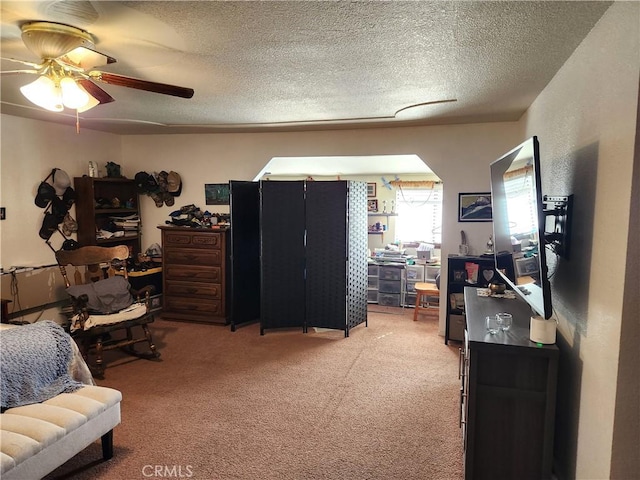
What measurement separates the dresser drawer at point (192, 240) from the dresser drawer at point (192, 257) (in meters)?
0.06

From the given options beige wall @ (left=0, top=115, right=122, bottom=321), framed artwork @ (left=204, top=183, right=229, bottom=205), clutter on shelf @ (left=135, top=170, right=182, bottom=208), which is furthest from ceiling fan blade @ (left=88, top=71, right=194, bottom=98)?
clutter on shelf @ (left=135, top=170, right=182, bottom=208)

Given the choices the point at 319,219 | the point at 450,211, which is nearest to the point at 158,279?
the point at 319,219

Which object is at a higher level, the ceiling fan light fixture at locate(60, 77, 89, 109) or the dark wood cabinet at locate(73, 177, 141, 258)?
the ceiling fan light fixture at locate(60, 77, 89, 109)

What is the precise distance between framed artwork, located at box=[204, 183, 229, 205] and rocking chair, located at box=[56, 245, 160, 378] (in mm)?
1352

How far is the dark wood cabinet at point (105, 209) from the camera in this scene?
4445mm

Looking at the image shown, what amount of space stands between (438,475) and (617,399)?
1053mm

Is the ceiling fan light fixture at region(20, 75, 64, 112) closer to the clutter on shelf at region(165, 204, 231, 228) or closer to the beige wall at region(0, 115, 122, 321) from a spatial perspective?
the beige wall at region(0, 115, 122, 321)

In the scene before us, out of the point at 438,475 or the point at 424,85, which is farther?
the point at 424,85

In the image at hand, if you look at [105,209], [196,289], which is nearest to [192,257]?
[196,289]

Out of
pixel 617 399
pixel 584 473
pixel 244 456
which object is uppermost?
pixel 617 399

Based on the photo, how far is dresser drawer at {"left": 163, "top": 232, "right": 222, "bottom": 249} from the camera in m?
4.48

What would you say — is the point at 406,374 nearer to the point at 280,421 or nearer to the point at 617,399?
the point at 280,421

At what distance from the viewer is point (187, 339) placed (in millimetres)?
4090

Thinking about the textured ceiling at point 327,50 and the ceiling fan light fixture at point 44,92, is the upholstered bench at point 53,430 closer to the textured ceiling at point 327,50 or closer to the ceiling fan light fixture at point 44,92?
the ceiling fan light fixture at point 44,92
